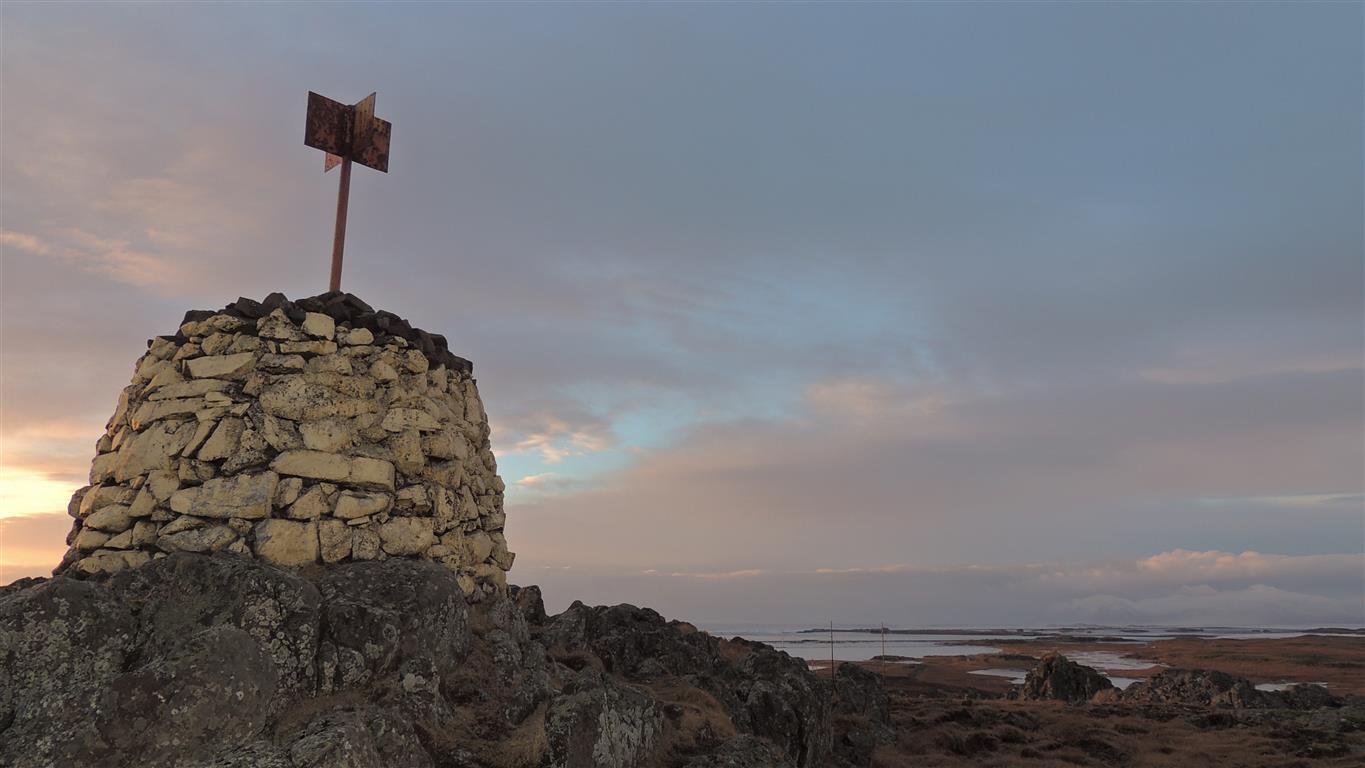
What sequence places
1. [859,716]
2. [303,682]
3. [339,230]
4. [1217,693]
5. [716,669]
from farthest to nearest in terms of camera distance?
[1217,693], [859,716], [716,669], [339,230], [303,682]

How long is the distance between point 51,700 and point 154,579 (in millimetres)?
2482

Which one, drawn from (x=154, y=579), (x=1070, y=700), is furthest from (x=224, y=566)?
(x=1070, y=700)

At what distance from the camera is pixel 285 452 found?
13.2 meters

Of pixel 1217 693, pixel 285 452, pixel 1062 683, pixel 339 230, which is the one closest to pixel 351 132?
pixel 339 230

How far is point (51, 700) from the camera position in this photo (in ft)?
29.8

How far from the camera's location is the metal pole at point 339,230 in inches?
623

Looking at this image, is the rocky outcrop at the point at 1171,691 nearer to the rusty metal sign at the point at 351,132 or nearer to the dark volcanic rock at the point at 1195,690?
the dark volcanic rock at the point at 1195,690

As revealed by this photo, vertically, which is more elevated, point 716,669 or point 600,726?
point 600,726

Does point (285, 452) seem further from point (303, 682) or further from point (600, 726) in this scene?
point (600, 726)

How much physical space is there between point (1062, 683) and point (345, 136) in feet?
178

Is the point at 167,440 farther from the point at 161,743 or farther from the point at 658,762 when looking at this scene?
the point at 658,762

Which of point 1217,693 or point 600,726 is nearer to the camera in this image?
point 600,726

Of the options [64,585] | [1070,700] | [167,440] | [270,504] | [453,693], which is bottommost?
[1070,700]

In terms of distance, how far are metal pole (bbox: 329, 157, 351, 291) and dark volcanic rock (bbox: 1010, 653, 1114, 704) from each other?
51448 millimetres
